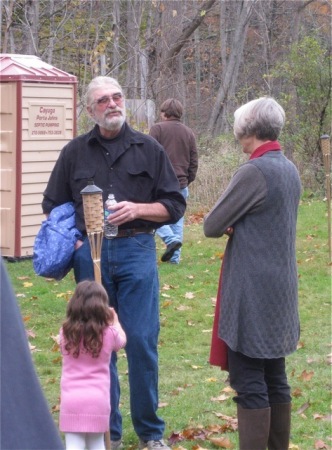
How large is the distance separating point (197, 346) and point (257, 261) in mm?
3696

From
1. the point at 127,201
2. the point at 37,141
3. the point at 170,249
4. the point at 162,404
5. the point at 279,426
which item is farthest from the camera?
the point at 37,141

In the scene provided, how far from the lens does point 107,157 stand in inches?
206

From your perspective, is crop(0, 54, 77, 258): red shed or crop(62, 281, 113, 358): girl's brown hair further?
crop(0, 54, 77, 258): red shed

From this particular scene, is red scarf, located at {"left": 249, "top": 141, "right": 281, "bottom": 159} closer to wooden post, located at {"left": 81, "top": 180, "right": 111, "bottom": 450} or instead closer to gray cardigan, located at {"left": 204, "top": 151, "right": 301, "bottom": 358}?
gray cardigan, located at {"left": 204, "top": 151, "right": 301, "bottom": 358}

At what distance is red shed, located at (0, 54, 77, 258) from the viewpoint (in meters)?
12.8

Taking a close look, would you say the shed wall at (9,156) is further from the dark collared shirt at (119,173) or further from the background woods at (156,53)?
the dark collared shirt at (119,173)

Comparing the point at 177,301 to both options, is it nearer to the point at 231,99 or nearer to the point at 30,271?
the point at 30,271

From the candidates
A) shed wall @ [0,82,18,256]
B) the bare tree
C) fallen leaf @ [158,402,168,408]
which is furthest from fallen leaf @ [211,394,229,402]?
the bare tree

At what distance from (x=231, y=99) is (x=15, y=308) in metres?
27.3

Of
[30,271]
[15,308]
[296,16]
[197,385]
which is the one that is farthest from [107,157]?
[296,16]

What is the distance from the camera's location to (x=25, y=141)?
42.2 ft

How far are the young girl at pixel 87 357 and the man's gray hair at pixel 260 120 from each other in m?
1.05

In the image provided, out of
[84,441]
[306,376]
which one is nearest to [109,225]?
[84,441]

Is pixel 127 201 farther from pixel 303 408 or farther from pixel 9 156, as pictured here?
pixel 9 156
